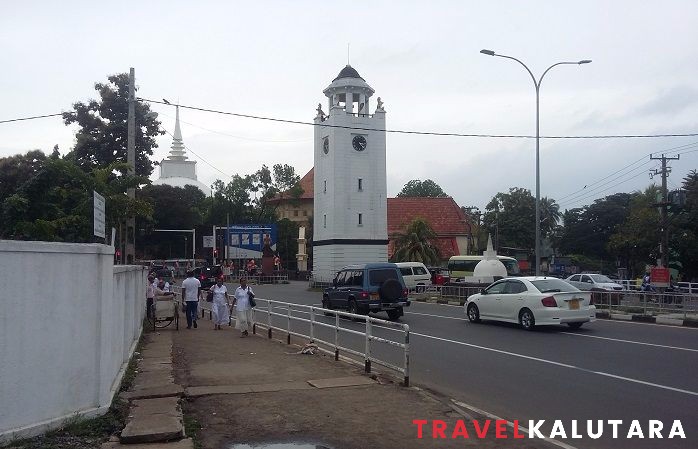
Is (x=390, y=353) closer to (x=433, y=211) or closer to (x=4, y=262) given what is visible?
(x=4, y=262)

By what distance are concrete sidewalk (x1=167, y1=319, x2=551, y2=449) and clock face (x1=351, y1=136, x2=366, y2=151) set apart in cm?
4274

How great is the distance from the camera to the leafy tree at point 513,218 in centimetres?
7719

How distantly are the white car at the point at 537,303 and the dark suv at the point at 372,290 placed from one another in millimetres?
3252

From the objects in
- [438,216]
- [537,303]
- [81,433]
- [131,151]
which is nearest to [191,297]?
[131,151]

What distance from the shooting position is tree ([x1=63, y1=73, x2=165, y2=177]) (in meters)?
27.4

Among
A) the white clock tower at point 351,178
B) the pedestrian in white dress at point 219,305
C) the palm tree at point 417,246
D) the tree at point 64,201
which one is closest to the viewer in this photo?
the tree at point 64,201

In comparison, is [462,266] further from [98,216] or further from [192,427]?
[192,427]

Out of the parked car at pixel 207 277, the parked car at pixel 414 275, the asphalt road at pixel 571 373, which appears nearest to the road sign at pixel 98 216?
the asphalt road at pixel 571 373

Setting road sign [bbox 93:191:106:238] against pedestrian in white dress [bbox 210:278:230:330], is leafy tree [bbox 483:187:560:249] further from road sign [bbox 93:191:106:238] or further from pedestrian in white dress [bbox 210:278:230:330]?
road sign [bbox 93:191:106:238]

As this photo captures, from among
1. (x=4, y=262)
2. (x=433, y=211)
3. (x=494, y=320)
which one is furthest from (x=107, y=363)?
(x=433, y=211)

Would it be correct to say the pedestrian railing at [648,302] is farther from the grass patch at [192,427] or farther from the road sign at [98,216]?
the road sign at [98,216]

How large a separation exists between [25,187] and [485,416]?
55.5ft

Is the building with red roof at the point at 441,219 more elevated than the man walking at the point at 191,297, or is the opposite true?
the building with red roof at the point at 441,219

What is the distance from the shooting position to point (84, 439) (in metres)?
7.24
